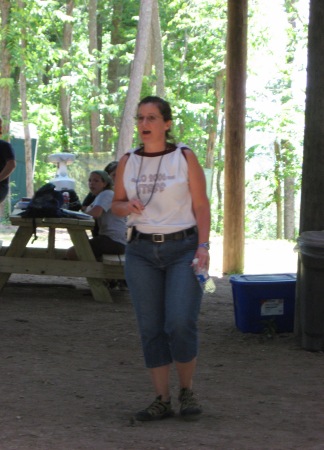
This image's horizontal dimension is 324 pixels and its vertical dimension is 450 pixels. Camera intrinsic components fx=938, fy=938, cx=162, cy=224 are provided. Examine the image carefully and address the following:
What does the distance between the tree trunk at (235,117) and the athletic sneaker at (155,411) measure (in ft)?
23.7

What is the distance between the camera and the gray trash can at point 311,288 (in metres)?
6.93

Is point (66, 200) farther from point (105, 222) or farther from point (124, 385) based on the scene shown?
point (124, 385)

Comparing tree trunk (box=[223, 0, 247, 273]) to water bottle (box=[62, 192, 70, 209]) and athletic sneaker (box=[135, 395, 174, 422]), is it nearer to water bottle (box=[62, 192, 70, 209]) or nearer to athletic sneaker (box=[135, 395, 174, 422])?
water bottle (box=[62, 192, 70, 209])

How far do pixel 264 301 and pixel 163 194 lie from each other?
3251 mm

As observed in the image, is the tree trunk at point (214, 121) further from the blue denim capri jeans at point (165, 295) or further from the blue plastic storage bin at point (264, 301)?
the blue denim capri jeans at point (165, 295)

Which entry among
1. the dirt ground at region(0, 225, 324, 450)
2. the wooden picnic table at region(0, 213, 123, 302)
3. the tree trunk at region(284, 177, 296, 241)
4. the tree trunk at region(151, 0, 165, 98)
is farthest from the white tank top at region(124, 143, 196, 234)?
the tree trunk at region(284, 177, 296, 241)

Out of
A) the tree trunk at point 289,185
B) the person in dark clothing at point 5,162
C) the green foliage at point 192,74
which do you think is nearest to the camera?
the person in dark clothing at point 5,162

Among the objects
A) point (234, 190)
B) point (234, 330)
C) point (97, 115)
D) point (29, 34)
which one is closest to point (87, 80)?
point (97, 115)

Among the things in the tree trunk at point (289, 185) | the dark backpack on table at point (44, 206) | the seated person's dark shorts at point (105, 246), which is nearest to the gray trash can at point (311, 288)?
the seated person's dark shorts at point (105, 246)

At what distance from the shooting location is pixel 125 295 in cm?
1028

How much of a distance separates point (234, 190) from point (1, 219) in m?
10.3

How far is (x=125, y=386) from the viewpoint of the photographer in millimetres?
5875

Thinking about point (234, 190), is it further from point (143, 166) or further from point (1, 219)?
point (1, 219)

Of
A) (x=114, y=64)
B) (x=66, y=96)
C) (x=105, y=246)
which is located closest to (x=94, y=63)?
(x=66, y=96)
